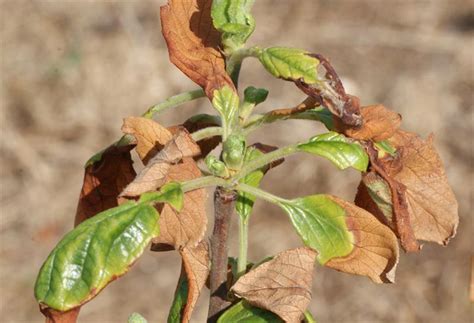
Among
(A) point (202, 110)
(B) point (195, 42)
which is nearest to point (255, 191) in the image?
(B) point (195, 42)

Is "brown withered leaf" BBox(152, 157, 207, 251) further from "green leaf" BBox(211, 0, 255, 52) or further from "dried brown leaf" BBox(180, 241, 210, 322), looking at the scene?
"green leaf" BBox(211, 0, 255, 52)

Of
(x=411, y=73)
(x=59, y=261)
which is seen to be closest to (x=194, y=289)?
(x=59, y=261)

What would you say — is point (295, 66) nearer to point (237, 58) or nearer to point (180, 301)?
point (237, 58)

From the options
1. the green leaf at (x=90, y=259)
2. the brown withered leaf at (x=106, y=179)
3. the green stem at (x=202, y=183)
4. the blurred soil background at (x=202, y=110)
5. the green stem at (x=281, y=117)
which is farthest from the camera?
the blurred soil background at (x=202, y=110)

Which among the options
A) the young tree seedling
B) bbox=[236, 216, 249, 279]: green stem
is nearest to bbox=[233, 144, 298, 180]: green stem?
the young tree seedling

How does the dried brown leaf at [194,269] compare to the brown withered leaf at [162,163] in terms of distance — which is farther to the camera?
the dried brown leaf at [194,269]

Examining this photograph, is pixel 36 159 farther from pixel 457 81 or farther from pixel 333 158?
pixel 333 158

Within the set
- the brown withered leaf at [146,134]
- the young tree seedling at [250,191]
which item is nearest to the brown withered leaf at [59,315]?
the young tree seedling at [250,191]

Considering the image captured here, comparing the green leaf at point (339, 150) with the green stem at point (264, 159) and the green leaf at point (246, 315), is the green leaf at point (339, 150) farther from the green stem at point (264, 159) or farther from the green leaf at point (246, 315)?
the green leaf at point (246, 315)
